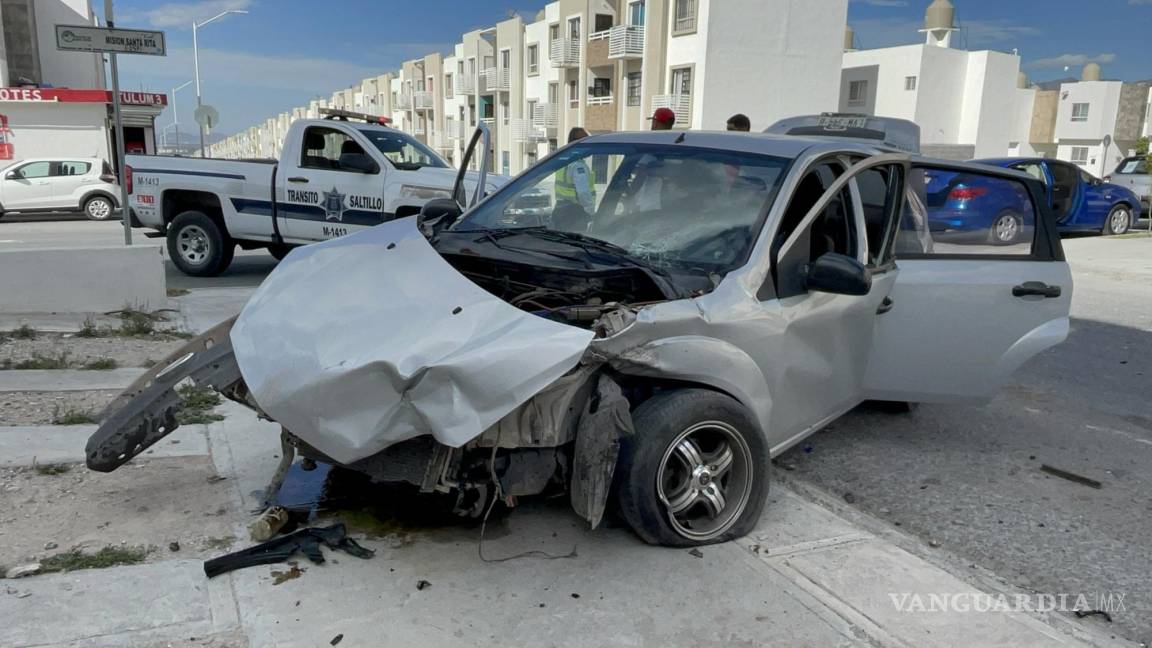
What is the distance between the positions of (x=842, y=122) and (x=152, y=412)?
6.89 meters

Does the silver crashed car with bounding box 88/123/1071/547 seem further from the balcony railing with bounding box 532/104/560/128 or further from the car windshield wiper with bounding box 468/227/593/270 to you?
the balcony railing with bounding box 532/104/560/128

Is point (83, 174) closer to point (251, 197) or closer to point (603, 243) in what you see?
point (251, 197)

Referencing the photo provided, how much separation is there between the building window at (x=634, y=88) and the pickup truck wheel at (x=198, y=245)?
33.9 meters

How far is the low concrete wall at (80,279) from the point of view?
25.7 feet

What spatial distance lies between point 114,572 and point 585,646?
1953 millimetres

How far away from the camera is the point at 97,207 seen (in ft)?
70.9

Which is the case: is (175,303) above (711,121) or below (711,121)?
below

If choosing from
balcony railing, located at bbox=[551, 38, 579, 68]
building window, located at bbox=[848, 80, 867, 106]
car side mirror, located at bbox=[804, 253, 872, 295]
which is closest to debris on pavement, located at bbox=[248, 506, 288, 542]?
car side mirror, located at bbox=[804, 253, 872, 295]

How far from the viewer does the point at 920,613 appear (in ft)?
11.1

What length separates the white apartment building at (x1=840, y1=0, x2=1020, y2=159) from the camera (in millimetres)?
49125

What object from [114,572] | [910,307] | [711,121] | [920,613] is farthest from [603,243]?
[711,121]

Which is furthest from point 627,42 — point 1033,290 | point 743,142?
point 1033,290

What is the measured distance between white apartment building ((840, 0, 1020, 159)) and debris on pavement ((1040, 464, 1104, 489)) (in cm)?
4801

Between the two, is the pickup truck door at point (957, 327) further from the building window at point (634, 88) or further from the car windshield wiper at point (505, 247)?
the building window at point (634, 88)
